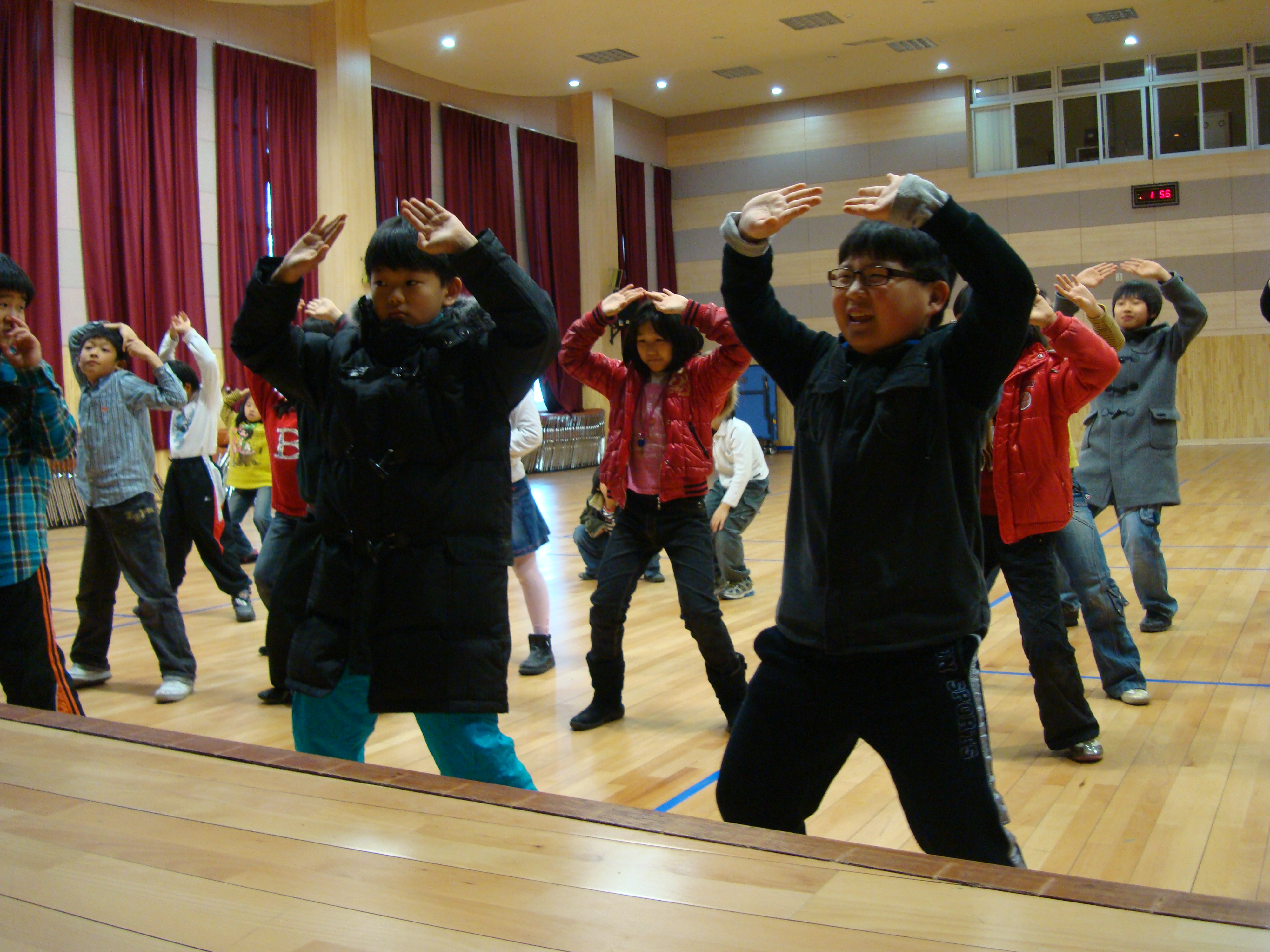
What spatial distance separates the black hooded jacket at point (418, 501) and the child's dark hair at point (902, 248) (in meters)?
0.58

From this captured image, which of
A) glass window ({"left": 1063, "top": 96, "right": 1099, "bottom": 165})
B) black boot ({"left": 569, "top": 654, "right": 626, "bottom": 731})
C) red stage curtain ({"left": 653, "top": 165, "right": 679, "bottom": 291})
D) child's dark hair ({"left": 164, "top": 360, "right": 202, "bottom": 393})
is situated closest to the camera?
black boot ({"left": 569, "top": 654, "right": 626, "bottom": 731})

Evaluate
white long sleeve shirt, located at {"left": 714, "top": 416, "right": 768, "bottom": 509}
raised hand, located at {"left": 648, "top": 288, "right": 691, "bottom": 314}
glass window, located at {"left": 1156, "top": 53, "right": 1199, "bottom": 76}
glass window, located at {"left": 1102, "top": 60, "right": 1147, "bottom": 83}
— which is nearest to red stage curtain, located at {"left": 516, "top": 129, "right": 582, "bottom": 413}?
glass window, located at {"left": 1102, "top": 60, "right": 1147, "bottom": 83}

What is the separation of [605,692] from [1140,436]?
8.32 feet

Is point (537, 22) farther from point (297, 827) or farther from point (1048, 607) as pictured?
point (297, 827)

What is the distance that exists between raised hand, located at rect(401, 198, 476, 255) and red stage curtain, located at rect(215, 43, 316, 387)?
10.1 m

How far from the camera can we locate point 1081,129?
16.5 meters

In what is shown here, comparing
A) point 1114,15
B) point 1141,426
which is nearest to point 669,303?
point 1141,426

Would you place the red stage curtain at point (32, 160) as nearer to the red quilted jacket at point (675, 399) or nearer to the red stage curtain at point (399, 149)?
the red stage curtain at point (399, 149)

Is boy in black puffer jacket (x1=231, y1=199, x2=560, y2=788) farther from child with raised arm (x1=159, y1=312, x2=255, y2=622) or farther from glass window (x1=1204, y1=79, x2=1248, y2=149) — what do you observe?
glass window (x1=1204, y1=79, x2=1248, y2=149)

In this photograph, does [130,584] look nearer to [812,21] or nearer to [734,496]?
[734,496]

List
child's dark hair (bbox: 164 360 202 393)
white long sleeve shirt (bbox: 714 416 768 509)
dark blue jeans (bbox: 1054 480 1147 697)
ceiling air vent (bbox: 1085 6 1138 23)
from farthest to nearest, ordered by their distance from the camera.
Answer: ceiling air vent (bbox: 1085 6 1138 23) → white long sleeve shirt (bbox: 714 416 768 509) → child's dark hair (bbox: 164 360 202 393) → dark blue jeans (bbox: 1054 480 1147 697)

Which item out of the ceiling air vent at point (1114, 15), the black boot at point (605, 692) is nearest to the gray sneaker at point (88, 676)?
the black boot at point (605, 692)

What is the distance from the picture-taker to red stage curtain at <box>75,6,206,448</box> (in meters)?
10.4

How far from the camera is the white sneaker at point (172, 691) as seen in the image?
4.20m
